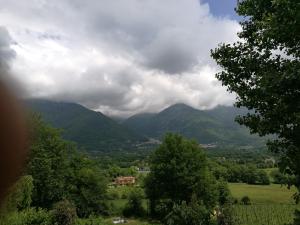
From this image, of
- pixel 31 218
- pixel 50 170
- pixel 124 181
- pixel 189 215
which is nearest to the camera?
pixel 31 218

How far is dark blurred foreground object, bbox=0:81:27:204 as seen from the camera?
3.59ft

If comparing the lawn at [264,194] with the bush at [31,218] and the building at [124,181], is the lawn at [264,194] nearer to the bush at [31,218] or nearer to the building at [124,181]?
the building at [124,181]

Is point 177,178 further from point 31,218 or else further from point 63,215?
point 31,218

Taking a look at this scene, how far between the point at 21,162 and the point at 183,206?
60166 millimetres

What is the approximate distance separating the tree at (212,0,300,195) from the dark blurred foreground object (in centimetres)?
943

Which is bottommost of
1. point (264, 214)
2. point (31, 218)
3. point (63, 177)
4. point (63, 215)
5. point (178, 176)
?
point (264, 214)

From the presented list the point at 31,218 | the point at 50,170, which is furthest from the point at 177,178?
the point at 31,218

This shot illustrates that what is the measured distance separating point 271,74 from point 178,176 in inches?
2261

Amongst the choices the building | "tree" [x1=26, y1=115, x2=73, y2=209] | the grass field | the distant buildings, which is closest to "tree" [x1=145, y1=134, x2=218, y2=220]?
the grass field

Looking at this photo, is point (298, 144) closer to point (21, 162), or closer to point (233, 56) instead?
point (233, 56)

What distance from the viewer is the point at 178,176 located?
67438mm

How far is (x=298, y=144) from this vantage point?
1236 cm

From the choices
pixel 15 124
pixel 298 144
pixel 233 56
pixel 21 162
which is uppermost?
pixel 233 56

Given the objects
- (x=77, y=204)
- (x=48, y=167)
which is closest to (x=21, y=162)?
(x=48, y=167)
